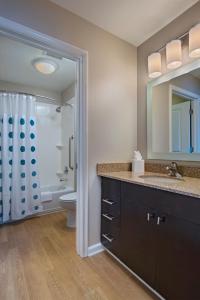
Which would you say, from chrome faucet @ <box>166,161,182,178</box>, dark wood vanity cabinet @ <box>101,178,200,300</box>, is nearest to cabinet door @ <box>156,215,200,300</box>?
dark wood vanity cabinet @ <box>101,178,200,300</box>

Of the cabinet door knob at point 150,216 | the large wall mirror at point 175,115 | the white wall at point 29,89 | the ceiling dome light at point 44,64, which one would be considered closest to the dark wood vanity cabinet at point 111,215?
the cabinet door knob at point 150,216

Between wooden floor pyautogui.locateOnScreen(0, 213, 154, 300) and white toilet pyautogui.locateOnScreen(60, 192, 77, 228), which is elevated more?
white toilet pyautogui.locateOnScreen(60, 192, 77, 228)

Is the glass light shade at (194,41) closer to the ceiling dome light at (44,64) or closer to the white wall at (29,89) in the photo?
the ceiling dome light at (44,64)

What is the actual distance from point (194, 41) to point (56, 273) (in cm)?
229

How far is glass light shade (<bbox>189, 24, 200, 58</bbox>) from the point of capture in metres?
1.39

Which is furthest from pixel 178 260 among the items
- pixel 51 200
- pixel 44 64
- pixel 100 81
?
pixel 44 64

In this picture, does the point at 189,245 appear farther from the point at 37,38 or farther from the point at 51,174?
the point at 51,174

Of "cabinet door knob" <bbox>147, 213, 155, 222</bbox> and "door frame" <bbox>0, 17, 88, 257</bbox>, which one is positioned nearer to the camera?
"cabinet door knob" <bbox>147, 213, 155, 222</bbox>

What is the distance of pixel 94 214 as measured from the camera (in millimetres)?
1726

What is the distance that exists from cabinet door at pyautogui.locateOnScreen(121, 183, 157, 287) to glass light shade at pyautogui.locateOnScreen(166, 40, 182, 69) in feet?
4.01

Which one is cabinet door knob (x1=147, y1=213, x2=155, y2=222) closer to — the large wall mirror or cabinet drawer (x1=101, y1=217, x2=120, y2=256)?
cabinet drawer (x1=101, y1=217, x2=120, y2=256)

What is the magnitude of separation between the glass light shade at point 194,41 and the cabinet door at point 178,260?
4.47 ft

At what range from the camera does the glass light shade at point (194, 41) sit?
139 cm

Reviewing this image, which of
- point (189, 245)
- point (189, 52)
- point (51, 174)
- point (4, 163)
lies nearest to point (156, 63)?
point (189, 52)
